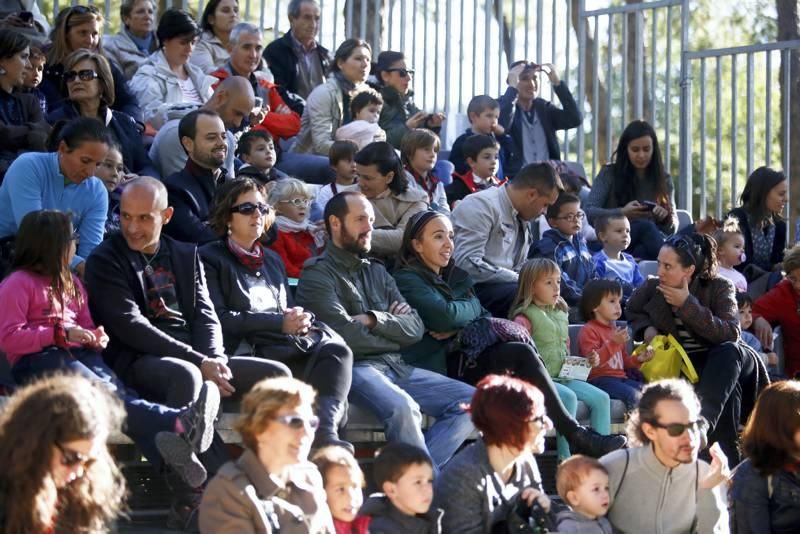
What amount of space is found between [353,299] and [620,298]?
1.88 metres

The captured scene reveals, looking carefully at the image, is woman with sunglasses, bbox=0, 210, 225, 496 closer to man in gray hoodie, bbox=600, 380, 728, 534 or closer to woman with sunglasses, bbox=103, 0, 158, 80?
man in gray hoodie, bbox=600, 380, 728, 534

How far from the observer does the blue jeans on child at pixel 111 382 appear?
615cm

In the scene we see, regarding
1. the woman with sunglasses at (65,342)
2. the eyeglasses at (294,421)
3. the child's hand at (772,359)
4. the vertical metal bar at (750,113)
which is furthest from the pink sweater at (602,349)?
the vertical metal bar at (750,113)

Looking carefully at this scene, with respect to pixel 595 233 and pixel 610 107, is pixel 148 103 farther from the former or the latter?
pixel 610 107

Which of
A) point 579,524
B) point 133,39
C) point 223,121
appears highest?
point 133,39

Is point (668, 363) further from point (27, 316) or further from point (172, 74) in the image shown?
point (172, 74)

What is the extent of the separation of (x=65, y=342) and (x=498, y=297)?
318 centimetres

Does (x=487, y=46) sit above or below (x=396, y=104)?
above

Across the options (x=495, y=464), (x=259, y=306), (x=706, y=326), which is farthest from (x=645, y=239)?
(x=495, y=464)

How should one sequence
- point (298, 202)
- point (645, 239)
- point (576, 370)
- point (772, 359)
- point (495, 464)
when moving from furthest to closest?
point (645, 239)
point (772, 359)
point (298, 202)
point (576, 370)
point (495, 464)

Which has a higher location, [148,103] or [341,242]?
[148,103]

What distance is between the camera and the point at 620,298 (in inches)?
344

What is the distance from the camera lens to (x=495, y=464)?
631 centimetres

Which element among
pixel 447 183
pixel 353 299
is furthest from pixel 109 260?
pixel 447 183
